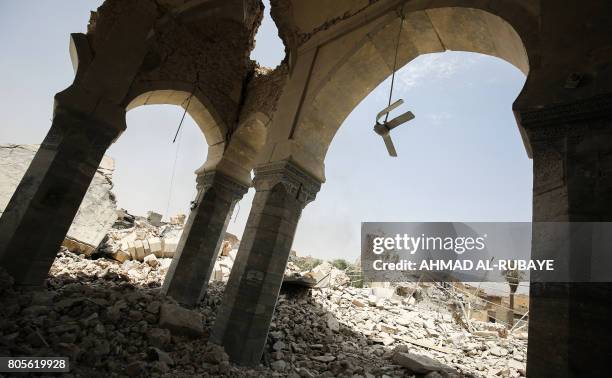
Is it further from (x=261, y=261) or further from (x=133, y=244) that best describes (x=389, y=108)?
(x=133, y=244)

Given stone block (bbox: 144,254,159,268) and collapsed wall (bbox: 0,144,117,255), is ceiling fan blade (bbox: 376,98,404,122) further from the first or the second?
collapsed wall (bbox: 0,144,117,255)

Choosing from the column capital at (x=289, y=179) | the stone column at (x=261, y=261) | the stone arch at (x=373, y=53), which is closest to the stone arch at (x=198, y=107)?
the column capital at (x=289, y=179)

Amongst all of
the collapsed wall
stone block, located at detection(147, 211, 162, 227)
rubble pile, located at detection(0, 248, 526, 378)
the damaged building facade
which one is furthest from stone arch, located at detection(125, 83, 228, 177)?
stone block, located at detection(147, 211, 162, 227)

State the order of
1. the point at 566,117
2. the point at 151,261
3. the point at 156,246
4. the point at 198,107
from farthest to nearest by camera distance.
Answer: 1. the point at 156,246
2. the point at 151,261
3. the point at 198,107
4. the point at 566,117

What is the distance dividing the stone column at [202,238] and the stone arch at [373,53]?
9.24 ft

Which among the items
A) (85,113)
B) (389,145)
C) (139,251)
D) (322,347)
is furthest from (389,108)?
(139,251)

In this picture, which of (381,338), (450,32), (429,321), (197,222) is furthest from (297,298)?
(450,32)

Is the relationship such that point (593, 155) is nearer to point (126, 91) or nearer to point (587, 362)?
point (587, 362)

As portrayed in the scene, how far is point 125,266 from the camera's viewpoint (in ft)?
26.7

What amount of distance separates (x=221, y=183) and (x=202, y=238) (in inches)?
53.0

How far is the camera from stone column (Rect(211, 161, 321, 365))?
420cm

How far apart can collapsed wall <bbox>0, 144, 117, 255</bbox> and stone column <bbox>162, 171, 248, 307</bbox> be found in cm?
320

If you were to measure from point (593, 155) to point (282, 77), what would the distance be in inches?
215

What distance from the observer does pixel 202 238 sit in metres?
6.77
